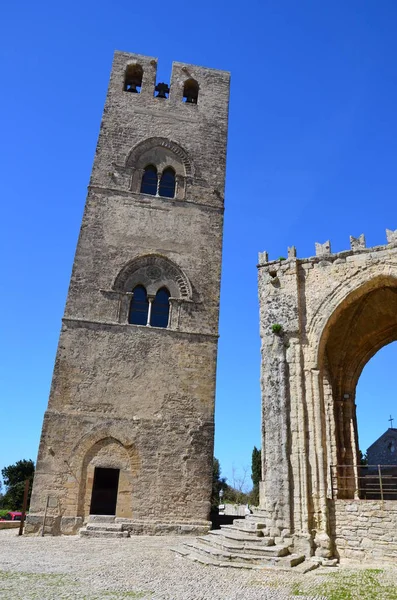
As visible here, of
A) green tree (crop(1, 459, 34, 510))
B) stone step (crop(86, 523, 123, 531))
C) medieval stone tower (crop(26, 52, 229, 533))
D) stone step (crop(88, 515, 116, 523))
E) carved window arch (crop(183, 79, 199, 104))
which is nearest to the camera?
stone step (crop(86, 523, 123, 531))

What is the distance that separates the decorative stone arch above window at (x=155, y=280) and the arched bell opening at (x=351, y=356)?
5356 mm

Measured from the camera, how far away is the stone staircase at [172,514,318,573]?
25.8 ft

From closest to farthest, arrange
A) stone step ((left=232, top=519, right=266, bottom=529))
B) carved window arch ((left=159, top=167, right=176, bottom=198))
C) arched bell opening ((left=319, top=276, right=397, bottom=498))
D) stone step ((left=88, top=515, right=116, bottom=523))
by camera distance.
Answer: stone step ((left=232, top=519, right=266, bottom=529)), arched bell opening ((left=319, top=276, right=397, bottom=498)), stone step ((left=88, top=515, right=116, bottom=523)), carved window arch ((left=159, top=167, right=176, bottom=198))

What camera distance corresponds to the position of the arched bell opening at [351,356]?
37.9ft

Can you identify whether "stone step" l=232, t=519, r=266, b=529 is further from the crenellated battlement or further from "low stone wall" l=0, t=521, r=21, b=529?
"low stone wall" l=0, t=521, r=21, b=529

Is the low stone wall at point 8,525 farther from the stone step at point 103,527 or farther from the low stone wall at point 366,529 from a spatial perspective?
the low stone wall at point 366,529

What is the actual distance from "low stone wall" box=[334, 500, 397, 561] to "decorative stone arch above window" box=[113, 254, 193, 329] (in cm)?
789

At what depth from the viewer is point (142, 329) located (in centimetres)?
1490

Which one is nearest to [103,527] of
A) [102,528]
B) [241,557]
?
[102,528]

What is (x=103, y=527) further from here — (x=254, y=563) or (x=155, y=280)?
(x=155, y=280)

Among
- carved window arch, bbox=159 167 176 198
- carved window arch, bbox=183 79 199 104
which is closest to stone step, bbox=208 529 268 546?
carved window arch, bbox=159 167 176 198

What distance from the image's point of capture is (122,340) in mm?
14641

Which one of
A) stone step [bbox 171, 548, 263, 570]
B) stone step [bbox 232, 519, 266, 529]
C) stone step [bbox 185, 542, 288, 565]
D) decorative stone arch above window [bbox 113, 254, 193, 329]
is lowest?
stone step [bbox 171, 548, 263, 570]

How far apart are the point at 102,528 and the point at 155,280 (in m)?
7.75
